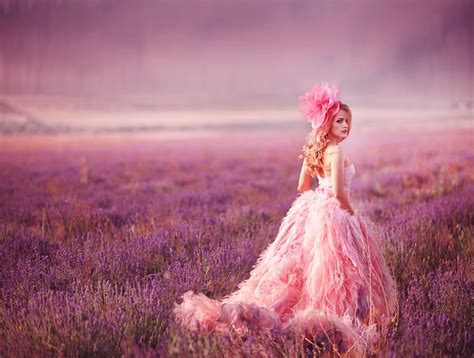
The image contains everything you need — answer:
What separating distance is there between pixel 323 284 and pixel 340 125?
92 cm

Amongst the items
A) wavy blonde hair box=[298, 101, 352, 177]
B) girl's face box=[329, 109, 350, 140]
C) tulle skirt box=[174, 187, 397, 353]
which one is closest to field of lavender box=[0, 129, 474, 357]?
tulle skirt box=[174, 187, 397, 353]

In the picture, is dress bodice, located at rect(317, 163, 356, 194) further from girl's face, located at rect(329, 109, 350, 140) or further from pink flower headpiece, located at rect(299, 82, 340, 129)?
pink flower headpiece, located at rect(299, 82, 340, 129)

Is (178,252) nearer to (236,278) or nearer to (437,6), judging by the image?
(236,278)

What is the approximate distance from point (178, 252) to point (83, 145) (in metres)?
18.2

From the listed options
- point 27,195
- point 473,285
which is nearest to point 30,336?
point 473,285

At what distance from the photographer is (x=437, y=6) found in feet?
30.3

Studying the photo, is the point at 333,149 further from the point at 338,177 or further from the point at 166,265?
the point at 166,265

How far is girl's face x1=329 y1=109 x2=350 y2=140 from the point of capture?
2.31m

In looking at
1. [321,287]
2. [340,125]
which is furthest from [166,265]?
[340,125]

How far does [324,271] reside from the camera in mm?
2146

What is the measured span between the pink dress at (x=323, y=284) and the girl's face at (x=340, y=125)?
24 centimetres

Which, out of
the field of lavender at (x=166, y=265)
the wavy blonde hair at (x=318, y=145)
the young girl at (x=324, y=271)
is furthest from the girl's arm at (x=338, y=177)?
the field of lavender at (x=166, y=265)

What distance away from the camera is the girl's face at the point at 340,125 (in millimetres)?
2307

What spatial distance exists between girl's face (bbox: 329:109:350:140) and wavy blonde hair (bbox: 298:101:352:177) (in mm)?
18
